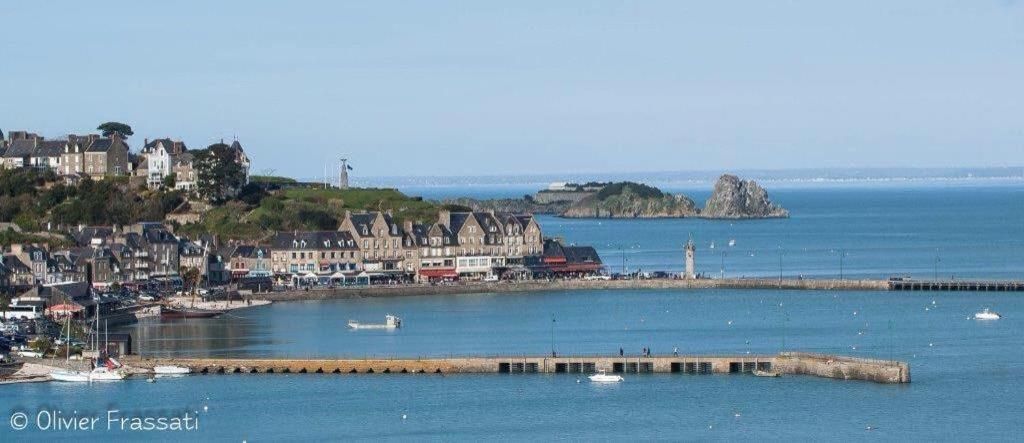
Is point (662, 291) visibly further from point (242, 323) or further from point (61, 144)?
point (61, 144)

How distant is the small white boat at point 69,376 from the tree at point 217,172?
54.1 metres

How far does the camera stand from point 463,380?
2454 inches

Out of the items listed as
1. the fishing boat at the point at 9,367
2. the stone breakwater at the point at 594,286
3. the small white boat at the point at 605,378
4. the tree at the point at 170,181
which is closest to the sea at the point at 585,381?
the small white boat at the point at 605,378

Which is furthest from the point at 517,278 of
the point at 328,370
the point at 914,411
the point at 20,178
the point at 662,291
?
the point at 914,411

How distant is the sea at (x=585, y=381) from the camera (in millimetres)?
53625

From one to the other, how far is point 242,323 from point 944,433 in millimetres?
37704

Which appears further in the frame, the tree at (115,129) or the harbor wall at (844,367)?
the tree at (115,129)

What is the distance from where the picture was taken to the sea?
2111 inches

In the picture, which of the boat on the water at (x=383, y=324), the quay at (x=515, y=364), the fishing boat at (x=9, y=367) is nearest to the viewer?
the fishing boat at (x=9, y=367)

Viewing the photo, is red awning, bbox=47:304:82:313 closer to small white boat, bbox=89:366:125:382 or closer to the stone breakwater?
the stone breakwater

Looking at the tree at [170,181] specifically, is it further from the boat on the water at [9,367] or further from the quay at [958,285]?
the boat on the water at [9,367]

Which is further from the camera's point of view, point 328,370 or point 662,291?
point 662,291

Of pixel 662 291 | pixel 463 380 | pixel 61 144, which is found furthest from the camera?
pixel 61 144

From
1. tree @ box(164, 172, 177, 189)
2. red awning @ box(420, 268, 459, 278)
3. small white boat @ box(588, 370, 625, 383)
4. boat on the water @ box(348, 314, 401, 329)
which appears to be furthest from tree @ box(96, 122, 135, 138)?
small white boat @ box(588, 370, 625, 383)
